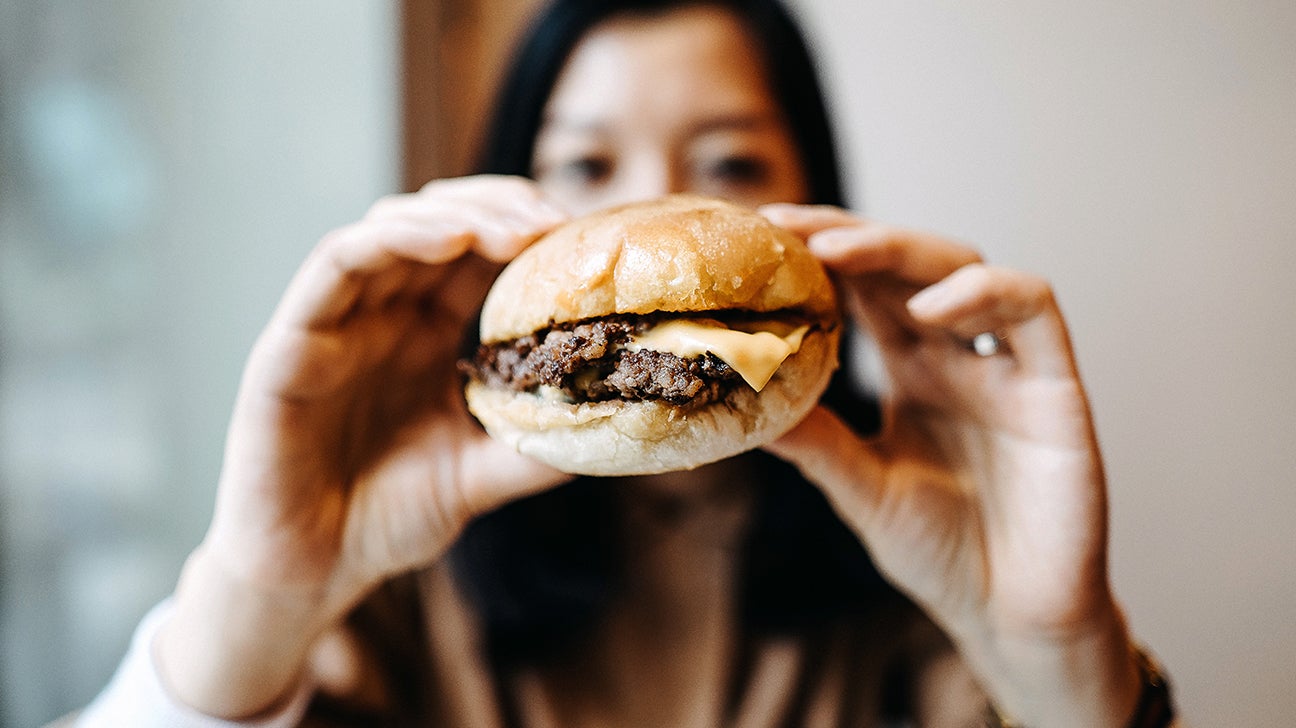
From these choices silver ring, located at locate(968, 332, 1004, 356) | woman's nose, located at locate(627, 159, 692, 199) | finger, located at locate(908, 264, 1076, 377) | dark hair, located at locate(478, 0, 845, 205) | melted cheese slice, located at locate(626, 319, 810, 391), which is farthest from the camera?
dark hair, located at locate(478, 0, 845, 205)

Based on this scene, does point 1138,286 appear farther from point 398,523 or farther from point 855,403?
point 398,523

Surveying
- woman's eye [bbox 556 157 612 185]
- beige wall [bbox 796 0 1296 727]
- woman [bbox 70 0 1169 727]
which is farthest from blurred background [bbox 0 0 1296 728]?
woman's eye [bbox 556 157 612 185]

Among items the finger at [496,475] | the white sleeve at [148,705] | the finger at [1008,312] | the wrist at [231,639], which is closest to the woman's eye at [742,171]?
the finger at [1008,312]

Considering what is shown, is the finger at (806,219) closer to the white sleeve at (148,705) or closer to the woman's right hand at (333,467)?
the woman's right hand at (333,467)

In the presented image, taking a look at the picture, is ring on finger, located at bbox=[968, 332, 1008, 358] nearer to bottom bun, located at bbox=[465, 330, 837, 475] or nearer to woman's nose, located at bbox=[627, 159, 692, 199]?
bottom bun, located at bbox=[465, 330, 837, 475]

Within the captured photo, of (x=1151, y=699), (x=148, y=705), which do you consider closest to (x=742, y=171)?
(x=1151, y=699)

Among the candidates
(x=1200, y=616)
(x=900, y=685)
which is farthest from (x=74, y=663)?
(x=1200, y=616)
